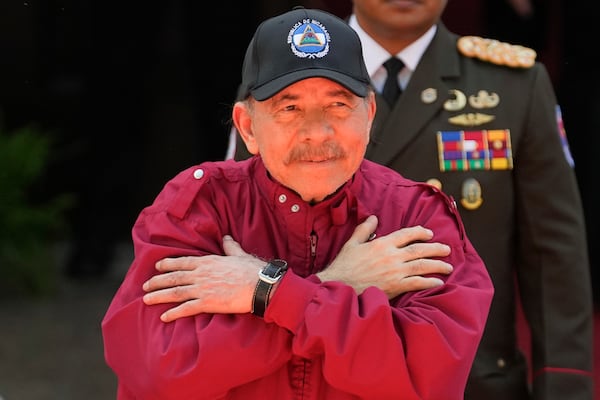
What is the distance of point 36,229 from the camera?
19.9ft

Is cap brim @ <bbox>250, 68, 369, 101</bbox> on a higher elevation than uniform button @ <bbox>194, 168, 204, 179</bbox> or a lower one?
higher

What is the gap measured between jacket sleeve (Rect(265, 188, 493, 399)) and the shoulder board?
112 cm

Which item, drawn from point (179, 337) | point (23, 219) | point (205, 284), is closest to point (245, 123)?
point (205, 284)

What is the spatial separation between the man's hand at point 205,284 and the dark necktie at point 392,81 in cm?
103

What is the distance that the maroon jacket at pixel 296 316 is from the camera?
80.2 inches

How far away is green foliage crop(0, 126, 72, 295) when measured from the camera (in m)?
5.97

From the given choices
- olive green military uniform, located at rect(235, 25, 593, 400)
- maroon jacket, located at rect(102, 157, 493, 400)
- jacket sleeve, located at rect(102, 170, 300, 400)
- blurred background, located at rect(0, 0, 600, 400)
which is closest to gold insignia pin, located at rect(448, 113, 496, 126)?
olive green military uniform, located at rect(235, 25, 593, 400)

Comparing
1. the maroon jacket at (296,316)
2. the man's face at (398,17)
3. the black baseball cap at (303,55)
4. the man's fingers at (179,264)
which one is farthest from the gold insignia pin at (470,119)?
the man's fingers at (179,264)

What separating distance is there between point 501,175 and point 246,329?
44.3 inches

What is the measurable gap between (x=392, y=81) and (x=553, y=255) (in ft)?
1.99

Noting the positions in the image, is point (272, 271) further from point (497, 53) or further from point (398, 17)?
point (497, 53)

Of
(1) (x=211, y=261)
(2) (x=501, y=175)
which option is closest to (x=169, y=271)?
(1) (x=211, y=261)

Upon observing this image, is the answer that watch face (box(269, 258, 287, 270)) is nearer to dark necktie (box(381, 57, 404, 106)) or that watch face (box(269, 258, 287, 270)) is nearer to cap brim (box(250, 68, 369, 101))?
→ cap brim (box(250, 68, 369, 101))

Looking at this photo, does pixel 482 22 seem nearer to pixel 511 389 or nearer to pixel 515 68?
pixel 515 68
